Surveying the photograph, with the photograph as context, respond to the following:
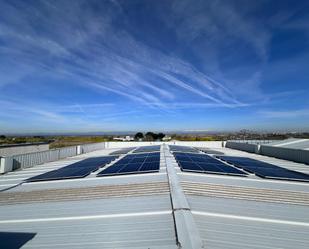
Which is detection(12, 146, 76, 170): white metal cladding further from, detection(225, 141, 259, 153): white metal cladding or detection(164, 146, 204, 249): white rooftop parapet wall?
detection(225, 141, 259, 153): white metal cladding

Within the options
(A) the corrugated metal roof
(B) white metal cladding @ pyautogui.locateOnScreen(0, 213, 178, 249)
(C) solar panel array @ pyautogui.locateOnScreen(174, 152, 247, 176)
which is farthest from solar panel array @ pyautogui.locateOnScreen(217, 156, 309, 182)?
(B) white metal cladding @ pyautogui.locateOnScreen(0, 213, 178, 249)

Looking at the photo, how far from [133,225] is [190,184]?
11.1ft

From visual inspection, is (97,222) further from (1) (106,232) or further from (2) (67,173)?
(2) (67,173)

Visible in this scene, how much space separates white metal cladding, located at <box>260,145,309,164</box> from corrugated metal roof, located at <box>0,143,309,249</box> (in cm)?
1002

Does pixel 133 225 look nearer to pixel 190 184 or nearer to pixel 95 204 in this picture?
pixel 95 204

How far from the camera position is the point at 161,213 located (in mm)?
5555

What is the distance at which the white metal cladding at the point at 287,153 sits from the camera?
17.9m

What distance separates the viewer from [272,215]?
19.0 ft

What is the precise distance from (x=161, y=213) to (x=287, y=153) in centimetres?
1832

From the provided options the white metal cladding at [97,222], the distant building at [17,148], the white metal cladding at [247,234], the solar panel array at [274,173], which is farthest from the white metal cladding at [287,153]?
the distant building at [17,148]

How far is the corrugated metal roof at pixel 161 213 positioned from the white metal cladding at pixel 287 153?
10024 mm

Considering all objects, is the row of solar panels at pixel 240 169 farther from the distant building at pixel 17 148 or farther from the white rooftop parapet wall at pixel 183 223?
the distant building at pixel 17 148

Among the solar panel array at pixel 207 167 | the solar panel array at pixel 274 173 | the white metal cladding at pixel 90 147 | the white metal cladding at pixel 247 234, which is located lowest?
the white metal cladding at pixel 247 234

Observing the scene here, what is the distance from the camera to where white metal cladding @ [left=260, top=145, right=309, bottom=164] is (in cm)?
1789
